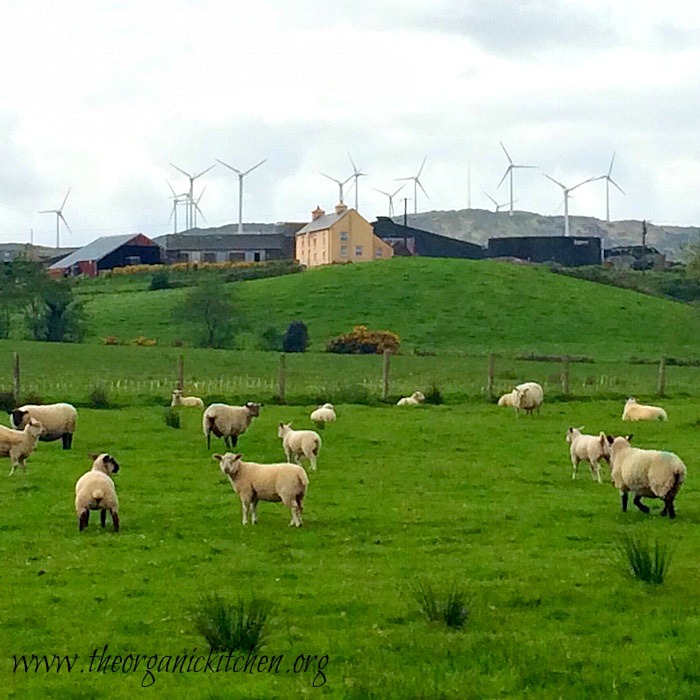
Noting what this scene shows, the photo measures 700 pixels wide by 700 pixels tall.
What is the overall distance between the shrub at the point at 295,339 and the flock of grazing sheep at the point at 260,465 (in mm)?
47590

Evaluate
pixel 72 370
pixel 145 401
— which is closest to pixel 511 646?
pixel 145 401

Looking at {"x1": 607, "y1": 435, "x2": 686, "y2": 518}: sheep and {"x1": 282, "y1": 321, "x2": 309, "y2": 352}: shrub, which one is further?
{"x1": 282, "y1": 321, "x2": 309, "y2": 352}: shrub

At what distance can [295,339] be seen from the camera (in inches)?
3044

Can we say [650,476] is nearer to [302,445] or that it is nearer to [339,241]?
[302,445]

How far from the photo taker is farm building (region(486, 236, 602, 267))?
485 ft

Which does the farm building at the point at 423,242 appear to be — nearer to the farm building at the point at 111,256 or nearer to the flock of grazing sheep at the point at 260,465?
the farm building at the point at 111,256

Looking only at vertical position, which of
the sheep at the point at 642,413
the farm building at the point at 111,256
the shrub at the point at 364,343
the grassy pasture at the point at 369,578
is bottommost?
the grassy pasture at the point at 369,578

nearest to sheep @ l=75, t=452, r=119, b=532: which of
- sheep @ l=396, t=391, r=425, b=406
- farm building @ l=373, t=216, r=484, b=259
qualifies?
sheep @ l=396, t=391, r=425, b=406

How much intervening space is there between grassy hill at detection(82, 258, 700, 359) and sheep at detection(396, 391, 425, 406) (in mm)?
34882

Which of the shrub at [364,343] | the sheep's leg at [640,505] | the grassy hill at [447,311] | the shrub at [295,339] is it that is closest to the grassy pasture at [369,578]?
the sheep's leg at [640,505]

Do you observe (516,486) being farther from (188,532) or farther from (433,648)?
(433,648)

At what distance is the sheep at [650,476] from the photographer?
18.8 meters

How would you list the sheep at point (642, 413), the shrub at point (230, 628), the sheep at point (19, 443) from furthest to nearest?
1. the sheep at point (642, 413)
2. the sheep at point (19, 443)
3. the shrub at point (230, 628)

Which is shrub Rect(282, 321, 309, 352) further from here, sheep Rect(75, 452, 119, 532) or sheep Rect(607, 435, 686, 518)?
sheep Rect(75, 452, 119, 532)
